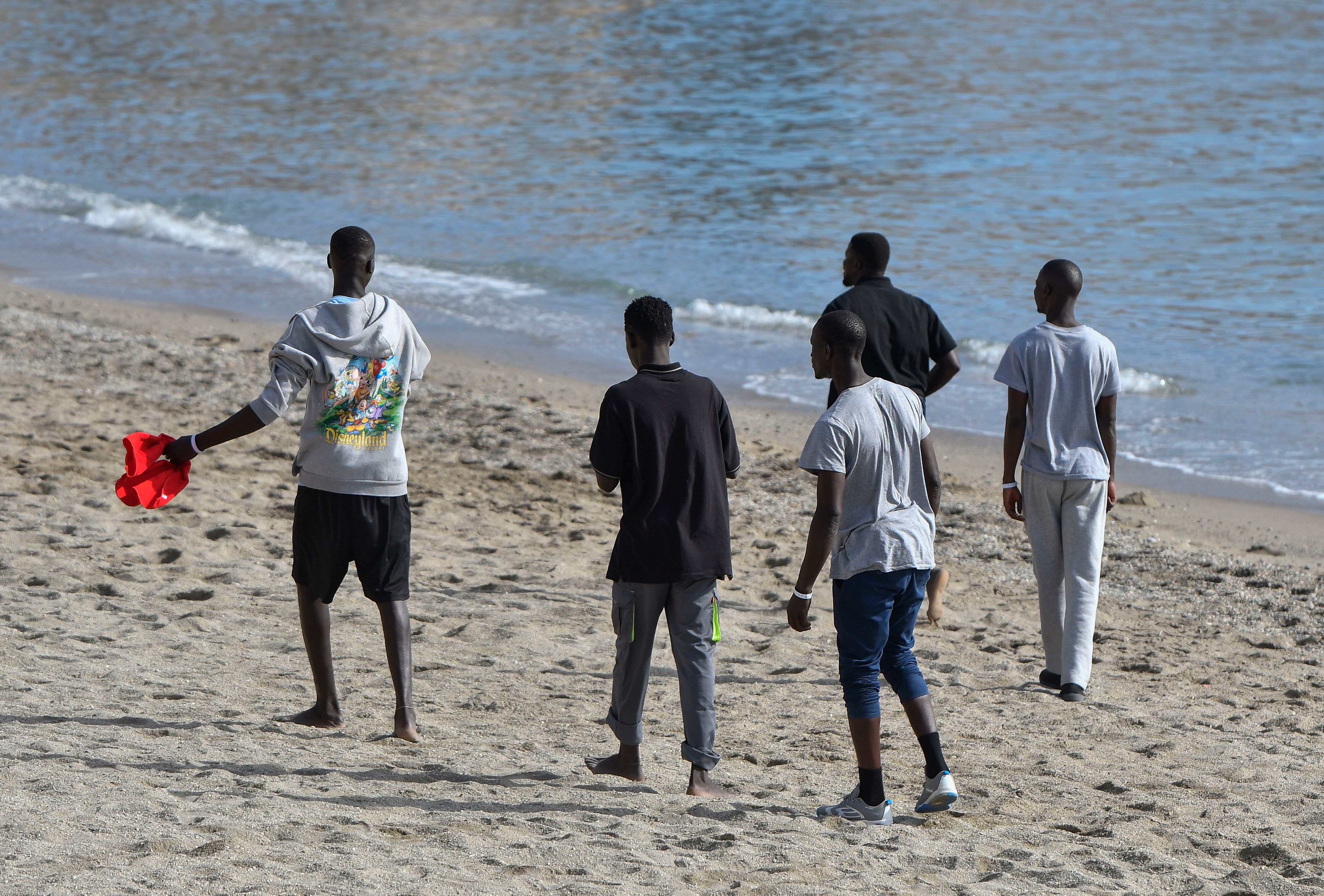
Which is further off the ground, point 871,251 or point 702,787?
point 871,251

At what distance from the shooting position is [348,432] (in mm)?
4645

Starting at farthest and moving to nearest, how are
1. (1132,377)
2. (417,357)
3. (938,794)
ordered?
(1132,377) → (417,357) → (938,794)

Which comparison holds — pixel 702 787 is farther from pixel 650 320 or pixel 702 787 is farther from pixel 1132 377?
pixel 1132 377

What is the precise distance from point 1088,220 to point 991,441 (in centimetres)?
1013

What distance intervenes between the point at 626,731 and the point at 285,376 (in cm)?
163

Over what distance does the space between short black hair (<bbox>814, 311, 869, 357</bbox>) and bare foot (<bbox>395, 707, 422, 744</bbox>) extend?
2.06 metres

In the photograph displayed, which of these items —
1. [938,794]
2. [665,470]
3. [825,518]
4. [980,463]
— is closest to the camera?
[825,518]

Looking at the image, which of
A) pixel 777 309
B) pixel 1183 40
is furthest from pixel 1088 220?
pixel 1183 40

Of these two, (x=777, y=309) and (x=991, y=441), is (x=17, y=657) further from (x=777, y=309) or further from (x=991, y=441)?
(x=777, y=309)

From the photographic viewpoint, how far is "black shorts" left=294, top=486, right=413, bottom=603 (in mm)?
4695

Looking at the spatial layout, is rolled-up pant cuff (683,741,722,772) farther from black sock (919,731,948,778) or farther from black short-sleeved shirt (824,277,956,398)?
black short-sleeved shirt (824,277,956,398)

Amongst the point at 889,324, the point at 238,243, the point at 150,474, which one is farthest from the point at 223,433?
the point at 238,243

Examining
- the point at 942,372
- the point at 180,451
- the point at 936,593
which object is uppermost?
the point at 942,372

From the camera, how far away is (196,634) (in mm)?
6070
